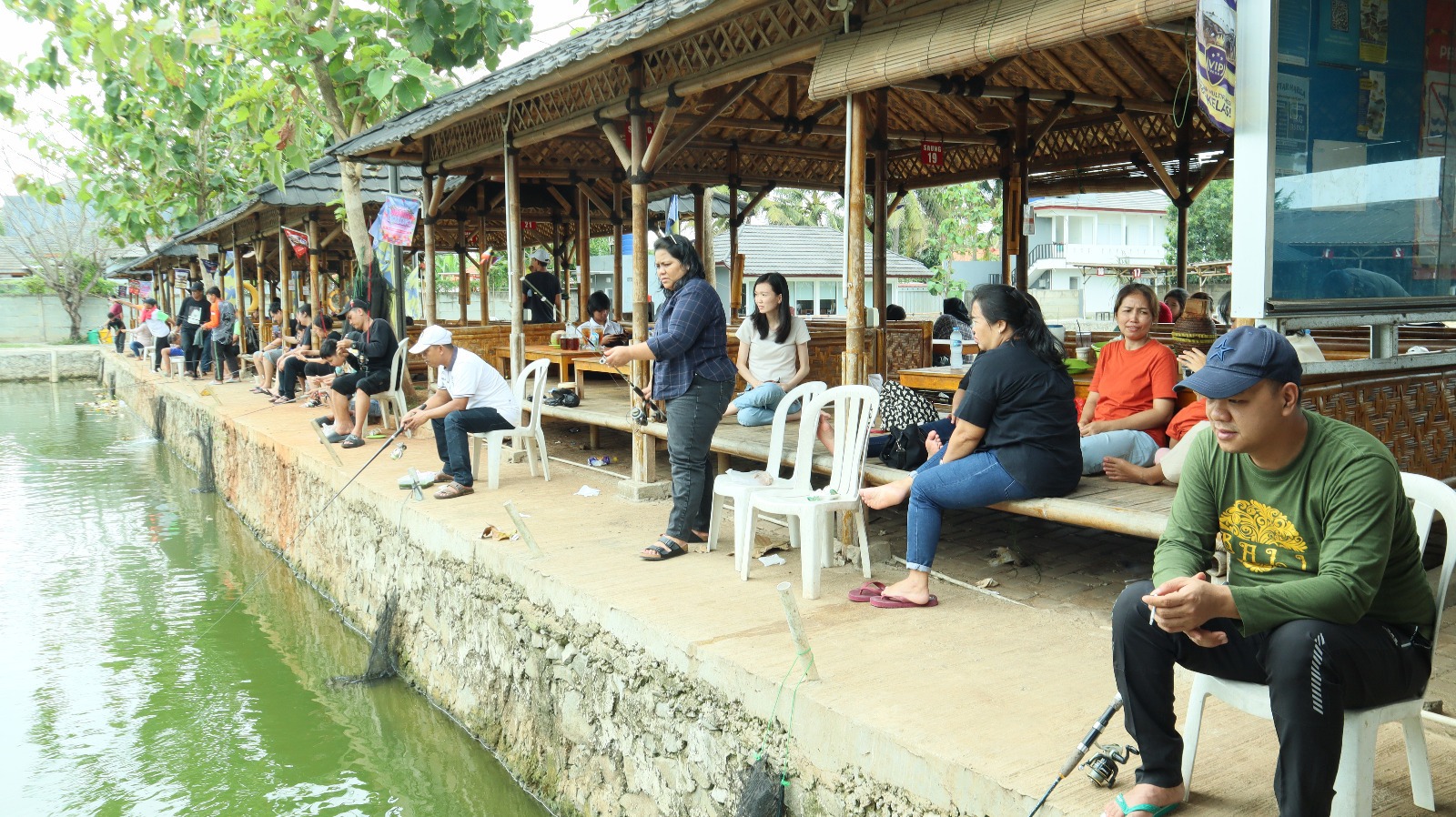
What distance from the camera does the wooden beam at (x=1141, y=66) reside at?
6.46 metres

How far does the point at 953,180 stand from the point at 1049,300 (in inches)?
1029

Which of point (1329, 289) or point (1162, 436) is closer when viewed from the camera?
point (1329, 289)

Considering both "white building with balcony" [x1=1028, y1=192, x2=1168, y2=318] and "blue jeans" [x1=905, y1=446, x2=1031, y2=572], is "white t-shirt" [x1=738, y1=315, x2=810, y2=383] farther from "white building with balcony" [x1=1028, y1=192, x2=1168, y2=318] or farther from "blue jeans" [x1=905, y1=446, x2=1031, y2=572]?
"white building with balcony" [x1=1028, y1=192, x2=1168, y2=318]

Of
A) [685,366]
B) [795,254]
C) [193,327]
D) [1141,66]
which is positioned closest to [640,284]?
[685,366]

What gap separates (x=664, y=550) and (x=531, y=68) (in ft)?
12.3

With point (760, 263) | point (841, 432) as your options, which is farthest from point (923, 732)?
point (760, 263)

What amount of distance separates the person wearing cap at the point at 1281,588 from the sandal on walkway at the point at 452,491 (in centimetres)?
549

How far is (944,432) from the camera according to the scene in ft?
17.7

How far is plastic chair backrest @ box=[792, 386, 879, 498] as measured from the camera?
5.02 metres

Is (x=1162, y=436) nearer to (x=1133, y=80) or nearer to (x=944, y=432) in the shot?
(x=944, y=432)

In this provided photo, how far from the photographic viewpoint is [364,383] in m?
10.1

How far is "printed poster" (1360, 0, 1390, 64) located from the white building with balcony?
3280 cm

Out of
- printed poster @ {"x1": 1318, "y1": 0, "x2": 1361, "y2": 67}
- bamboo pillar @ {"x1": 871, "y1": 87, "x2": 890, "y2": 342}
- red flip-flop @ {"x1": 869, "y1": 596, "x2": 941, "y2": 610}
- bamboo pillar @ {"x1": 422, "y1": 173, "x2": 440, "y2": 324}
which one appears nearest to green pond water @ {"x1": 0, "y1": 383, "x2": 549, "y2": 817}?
red flip-flop @ {"x1": 869, "y1": 596, "x2": 941, "y2": 610}

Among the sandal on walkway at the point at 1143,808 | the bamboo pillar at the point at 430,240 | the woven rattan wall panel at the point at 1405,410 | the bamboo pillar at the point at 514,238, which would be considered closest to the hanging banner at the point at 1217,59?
the woven rattan wall panel at the point at 1405,410
